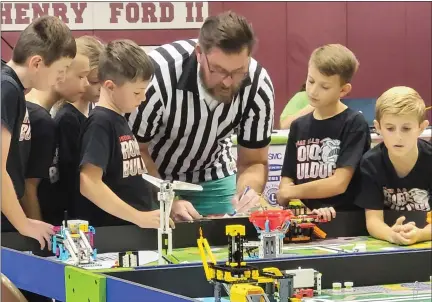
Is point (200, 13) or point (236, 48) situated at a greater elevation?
point (200, 13)

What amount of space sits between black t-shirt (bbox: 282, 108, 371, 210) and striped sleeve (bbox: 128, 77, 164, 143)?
0.47 meters

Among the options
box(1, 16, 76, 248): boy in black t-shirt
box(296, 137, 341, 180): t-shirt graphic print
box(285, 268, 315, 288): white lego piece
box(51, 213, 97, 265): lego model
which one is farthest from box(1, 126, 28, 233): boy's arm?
box(296, 137, 341, 180): t-shirt graphic print

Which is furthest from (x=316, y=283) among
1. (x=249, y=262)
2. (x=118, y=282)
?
(x=118, y=282)

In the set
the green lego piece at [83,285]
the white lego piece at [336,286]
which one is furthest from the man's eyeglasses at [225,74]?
the green lego piece at [83,285]

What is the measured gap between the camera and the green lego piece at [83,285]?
1749 millimetres

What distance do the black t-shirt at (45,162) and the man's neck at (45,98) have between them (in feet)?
0.38

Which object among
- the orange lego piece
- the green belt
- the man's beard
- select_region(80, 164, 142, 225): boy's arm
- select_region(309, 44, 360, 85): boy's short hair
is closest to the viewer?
select_region(80, 164, 142, 225): boy's arm

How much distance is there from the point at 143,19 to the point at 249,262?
455 centimetres

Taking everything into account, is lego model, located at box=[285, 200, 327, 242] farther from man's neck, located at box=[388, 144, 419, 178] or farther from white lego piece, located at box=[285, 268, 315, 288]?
white lego piece, located at box=[285, 268, 315, 288]

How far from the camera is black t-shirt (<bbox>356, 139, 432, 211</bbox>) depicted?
258 cm

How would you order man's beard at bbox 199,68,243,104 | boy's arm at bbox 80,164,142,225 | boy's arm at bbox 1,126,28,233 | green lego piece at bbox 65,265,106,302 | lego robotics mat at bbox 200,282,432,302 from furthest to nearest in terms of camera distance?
man's beard at bbox 199,68,243,104
boy's arm at bbox 80,164,142,225
boy's arm at bbox 1,126,28,233
lego robotics mat at bbox 200,282,432,302
green lego piece at bbox 65,265,106,302

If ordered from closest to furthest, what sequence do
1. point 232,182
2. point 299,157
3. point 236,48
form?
point 236,48 < point 299,157 < point 232,182

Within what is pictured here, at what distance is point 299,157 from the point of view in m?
2.77

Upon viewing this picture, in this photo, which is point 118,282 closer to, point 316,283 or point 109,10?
point 316,283
